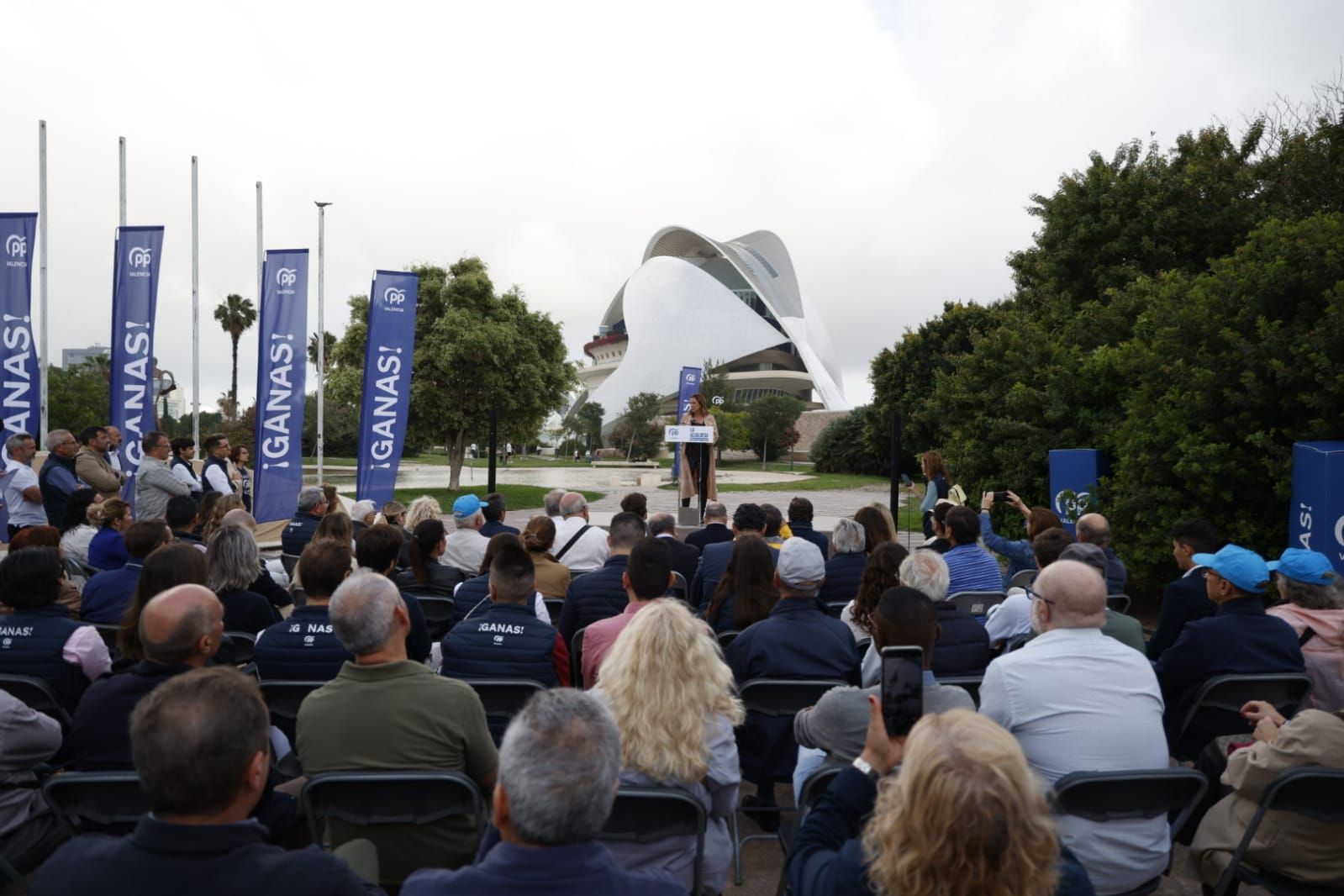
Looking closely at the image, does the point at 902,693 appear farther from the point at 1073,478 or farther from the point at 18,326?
the point at 18,326

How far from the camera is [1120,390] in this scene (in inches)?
444

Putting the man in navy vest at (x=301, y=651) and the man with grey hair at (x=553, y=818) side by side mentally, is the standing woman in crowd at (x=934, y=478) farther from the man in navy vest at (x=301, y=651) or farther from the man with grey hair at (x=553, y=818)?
the man with grey hair at (x=553, y=818)

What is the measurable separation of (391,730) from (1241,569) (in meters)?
3.32

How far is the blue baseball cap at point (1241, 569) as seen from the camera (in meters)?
3.66

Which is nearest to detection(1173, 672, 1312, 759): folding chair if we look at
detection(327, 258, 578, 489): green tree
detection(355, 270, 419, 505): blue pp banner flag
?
detection(355, 270, 419, 505): blue pp banner flag

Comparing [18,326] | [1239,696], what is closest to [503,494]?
[18,326]

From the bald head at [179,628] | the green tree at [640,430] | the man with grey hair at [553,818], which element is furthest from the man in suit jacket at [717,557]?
the green tree at [640,430]

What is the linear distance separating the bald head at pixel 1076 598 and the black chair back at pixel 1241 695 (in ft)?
3.32

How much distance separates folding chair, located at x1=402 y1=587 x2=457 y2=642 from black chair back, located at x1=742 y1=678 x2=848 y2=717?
234 cm

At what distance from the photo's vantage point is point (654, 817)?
2.40m

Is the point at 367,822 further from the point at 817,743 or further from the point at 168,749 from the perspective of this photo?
the point at 817,743

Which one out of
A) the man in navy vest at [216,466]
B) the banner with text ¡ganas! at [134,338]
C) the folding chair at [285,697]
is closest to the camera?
the folding chair at [285,697]

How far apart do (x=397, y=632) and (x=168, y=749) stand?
1.25 metres

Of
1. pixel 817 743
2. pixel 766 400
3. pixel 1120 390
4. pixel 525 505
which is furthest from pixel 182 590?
pixel 766 400
